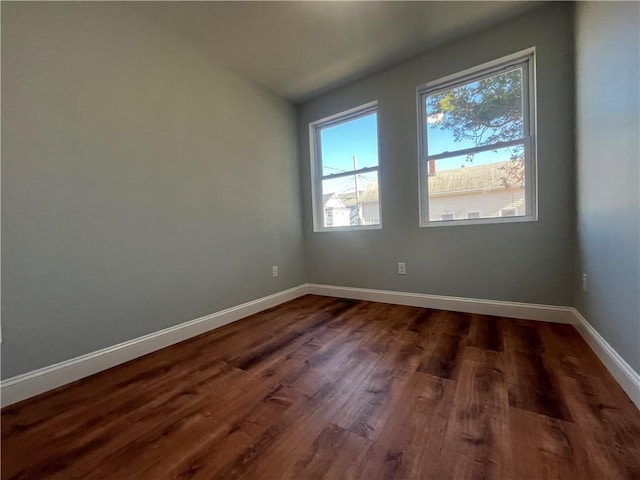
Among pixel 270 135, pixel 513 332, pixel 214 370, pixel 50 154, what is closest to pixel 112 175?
pixel 50 154

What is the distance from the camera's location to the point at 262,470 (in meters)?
0.91

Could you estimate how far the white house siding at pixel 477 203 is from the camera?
7.36ft

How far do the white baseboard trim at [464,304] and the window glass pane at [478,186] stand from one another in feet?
2.56

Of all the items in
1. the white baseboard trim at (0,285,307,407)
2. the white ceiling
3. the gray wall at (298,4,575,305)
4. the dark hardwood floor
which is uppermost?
the white ceiling

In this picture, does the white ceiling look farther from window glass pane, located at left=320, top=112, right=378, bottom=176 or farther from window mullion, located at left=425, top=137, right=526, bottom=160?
window mullion, located at left=425, top=137, right=526, bottom=160

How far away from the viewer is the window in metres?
2.98

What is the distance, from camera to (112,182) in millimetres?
1746

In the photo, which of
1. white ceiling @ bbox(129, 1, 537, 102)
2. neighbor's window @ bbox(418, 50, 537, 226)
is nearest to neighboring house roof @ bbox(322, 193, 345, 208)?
neighbor's window @ bbox(418, 50, 537, 226)

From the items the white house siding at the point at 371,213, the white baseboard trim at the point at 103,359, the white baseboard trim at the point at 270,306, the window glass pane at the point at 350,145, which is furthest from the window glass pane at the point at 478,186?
the white baseboard trim at the point at 103,359

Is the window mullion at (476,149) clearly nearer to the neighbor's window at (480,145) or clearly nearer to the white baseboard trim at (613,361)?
the neighbor's window at (480,145)

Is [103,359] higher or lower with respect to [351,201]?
lower

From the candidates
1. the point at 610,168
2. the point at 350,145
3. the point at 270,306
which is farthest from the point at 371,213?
the point at 610,168

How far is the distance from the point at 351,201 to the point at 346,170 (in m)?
0.39

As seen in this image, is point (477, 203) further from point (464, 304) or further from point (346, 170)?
point (346, 170)
